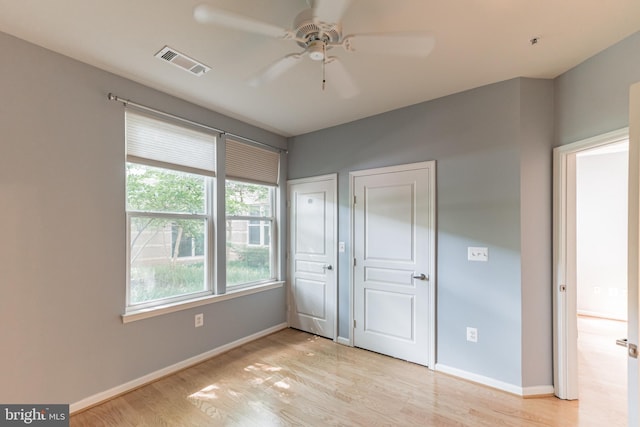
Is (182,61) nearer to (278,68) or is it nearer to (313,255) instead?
(278,68)

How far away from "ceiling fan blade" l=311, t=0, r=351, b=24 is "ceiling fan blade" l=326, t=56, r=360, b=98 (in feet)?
1.68

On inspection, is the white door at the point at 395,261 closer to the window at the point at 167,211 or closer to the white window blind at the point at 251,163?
the white window blind at the point at 251,163

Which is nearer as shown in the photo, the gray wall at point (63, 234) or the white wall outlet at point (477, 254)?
the gray wall at point (63, 234)

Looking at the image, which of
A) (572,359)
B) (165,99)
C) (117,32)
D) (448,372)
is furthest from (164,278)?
(572,359)

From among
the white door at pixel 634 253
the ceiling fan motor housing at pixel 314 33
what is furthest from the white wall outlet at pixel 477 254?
the ceiling fan motor housing at pixel 314 33

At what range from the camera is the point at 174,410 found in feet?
7.22

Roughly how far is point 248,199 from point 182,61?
177cm

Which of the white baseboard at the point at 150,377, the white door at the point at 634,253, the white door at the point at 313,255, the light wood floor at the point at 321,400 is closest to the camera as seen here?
the white door at the point at 634,253

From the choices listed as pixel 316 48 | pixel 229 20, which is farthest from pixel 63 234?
pixel 316 48

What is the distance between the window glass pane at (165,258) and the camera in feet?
8.51

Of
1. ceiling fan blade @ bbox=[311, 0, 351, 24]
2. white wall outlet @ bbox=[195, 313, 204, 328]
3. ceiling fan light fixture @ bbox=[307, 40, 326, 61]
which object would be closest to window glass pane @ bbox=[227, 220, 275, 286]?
white wall outlet @ bbox=[195, 313, 204, 328]

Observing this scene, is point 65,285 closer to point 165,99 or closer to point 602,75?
point 165,99

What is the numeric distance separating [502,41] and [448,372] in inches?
110

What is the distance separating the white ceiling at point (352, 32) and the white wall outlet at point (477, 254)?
1479mm
